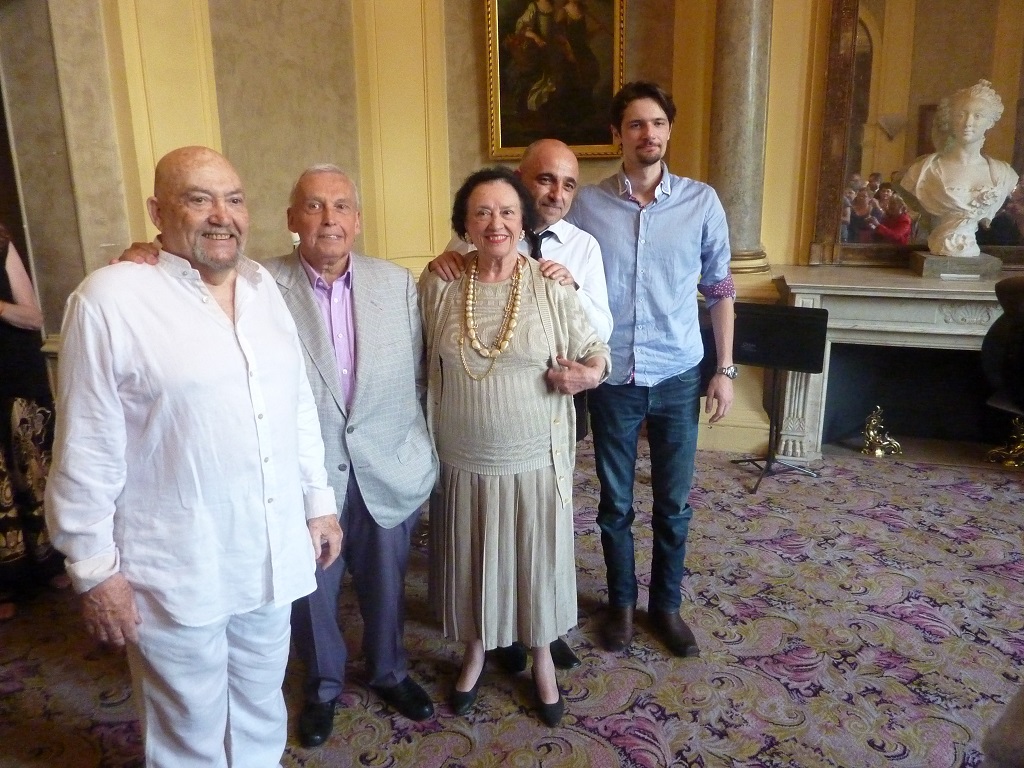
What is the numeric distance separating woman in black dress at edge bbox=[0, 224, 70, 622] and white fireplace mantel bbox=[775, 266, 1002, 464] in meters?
3.34

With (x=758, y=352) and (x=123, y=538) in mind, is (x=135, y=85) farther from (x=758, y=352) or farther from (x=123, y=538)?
(x=758, y=352)

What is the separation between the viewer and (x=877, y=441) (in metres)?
4.29

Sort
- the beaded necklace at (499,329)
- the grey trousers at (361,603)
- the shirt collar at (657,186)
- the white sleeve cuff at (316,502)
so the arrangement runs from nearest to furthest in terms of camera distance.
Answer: the white sleeve cuff at (316,502) < the beaded necklace at (499,329) < the grey trousers at (361,603) < the shirt collar at (657,186)

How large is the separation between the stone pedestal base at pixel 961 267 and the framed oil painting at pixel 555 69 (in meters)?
1.89

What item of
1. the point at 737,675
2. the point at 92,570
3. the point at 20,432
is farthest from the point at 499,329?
the point at 20,432

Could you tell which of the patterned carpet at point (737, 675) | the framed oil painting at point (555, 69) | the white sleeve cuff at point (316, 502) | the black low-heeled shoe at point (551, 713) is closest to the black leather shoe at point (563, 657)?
the patterned carpet at point (737, 675)

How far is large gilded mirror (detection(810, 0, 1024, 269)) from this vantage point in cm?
389

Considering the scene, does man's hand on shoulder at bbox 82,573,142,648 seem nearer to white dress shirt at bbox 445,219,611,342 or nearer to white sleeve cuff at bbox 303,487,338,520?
white sleeve cuff at bbox 303,487,338,520

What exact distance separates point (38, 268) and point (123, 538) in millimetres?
2115

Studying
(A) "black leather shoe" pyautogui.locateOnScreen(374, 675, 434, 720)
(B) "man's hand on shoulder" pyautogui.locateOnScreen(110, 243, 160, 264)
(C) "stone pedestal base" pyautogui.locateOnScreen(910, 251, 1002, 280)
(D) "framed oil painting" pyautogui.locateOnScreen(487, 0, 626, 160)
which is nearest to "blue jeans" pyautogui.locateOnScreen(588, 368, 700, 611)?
(A) "black leather shoe" pyautogui.locateOnScreen(374, 675, 434, 720)

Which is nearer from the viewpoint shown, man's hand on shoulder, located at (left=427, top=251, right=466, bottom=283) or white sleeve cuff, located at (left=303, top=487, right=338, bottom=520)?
white sleeve cuff, located at (left=303, top=487, right=338, bottom=520)

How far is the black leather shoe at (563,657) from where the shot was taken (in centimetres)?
237

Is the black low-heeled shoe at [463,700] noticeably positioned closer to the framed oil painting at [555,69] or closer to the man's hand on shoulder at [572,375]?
the man's hand on shoulder at [572,375]

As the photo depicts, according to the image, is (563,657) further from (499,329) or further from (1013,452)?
(1013,452)
